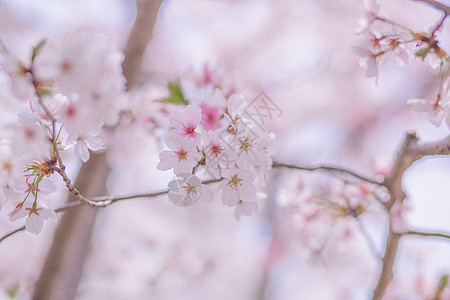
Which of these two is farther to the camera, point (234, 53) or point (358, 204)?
point (234, 53)

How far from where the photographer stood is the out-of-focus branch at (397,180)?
90 centimetres

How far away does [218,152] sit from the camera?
0.72 meters

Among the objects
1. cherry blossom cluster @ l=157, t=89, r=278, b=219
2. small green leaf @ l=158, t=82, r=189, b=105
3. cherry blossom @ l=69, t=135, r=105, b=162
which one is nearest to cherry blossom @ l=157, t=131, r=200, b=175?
cherry blossom cluster @ l=157, t=89, r=278, b=219

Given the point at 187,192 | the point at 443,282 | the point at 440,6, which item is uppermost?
the point at 440,6

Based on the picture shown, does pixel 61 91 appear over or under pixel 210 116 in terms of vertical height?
over

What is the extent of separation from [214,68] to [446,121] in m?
0.67

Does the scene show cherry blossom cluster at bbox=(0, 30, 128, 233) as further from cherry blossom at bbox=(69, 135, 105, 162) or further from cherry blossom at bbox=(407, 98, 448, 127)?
cherry blossom at bbox=(407, 98, 448, 127)

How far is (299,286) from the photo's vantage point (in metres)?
6.05

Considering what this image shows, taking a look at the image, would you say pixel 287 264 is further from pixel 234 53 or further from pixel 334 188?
pixel 334 188

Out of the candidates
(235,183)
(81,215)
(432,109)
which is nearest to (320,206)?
(432,109)

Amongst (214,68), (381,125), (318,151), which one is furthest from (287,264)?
(214,68)

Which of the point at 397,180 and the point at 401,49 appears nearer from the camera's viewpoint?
the point at 401,49

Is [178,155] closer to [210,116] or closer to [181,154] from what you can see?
[181,154]

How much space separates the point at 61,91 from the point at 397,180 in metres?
0.77
